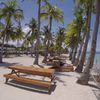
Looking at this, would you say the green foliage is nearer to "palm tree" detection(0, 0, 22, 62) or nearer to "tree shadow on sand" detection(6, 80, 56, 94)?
"palm tree" detection(0, 0, 22, 62)

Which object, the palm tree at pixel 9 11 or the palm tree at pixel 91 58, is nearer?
the palm tree at pixel 91 58

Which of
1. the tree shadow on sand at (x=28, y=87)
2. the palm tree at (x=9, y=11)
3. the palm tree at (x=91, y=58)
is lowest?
the tree shadow on sand at (x=28, y=87)

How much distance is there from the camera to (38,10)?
21.7 meters

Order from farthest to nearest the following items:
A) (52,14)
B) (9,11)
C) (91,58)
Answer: (52,14) < (9,11) < (91,58)

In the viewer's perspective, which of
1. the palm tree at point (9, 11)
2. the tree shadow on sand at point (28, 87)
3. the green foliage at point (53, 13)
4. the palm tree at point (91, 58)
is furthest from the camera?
the green foliage at point (53, 13)

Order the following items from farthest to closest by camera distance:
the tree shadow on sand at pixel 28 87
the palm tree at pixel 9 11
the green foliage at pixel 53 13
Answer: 1. the green foliage at pixel 53 13
2. the palm tree at pixel 9 11
3. the tree shadow on sand at pixel 28 87

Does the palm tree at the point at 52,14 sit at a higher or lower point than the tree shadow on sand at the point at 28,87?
higher

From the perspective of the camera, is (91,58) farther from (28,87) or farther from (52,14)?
(52,14)

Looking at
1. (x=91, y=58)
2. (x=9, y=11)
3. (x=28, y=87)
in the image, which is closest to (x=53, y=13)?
(x=9, y=11)

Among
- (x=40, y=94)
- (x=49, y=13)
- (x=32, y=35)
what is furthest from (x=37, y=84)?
(x=32, y=35)

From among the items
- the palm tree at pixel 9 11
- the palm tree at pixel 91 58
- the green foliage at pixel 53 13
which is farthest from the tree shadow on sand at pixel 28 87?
the green foliage at pixel 53 13

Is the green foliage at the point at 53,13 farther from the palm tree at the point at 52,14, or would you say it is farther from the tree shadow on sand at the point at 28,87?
the tree shadow on sand at the point at 28,87

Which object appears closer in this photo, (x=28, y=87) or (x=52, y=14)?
(x=28, y=87)

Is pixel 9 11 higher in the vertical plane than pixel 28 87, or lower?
higher
